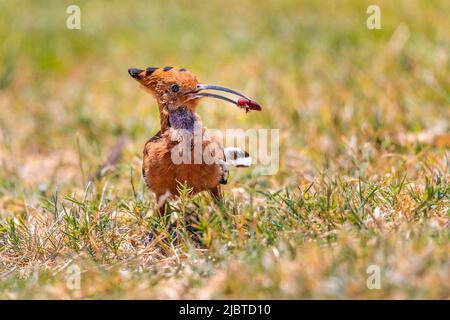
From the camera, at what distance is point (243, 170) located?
4.70 m

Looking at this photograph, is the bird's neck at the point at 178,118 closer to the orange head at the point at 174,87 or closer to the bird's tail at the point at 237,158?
the orange head at the point at 174,87

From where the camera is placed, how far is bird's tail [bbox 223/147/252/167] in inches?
155

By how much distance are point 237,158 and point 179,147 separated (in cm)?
54

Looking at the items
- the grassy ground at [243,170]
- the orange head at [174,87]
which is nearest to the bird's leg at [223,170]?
the grassy ground at [243,170]

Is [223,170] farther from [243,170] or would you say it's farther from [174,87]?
[243,170]

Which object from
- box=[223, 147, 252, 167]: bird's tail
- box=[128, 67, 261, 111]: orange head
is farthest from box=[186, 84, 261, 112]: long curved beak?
box=[223, 147, 252, 167]: bird's tail

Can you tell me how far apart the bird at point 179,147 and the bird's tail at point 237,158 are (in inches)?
6.8

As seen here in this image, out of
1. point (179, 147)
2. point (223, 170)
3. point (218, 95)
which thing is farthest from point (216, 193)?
point (218, 95)

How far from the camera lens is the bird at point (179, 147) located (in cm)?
353

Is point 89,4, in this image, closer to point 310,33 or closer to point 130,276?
point 310,33

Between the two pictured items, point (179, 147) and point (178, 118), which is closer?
point (179, 147)

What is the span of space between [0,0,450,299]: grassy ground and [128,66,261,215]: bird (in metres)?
0.14

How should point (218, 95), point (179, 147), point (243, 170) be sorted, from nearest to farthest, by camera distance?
point (179, 147)
point (218, 95)
point (243, 170)
